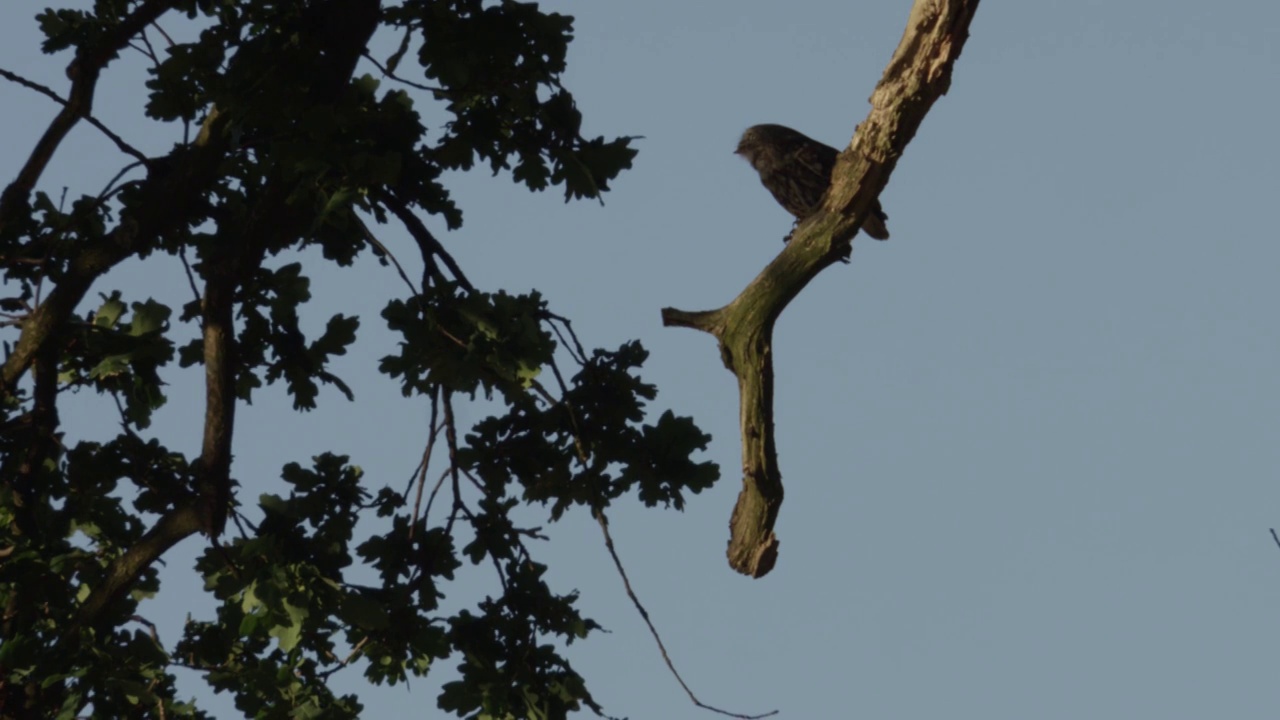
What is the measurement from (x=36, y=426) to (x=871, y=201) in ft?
10.2

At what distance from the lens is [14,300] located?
557 centimetres

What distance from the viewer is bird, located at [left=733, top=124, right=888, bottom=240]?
834cm

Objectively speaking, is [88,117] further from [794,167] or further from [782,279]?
[794,167]

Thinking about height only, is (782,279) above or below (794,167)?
below

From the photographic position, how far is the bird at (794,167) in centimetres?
834

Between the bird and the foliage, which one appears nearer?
the foliage

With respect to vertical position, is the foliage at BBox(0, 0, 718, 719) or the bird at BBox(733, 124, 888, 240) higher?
the bird at BBox(733, 124, 888, 240)

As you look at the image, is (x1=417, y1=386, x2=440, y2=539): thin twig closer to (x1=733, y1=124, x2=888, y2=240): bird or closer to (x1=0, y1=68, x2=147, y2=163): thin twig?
(x1=0, y1=68, x2=147, y2=163): thin twig

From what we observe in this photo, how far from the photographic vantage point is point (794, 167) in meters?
8.46

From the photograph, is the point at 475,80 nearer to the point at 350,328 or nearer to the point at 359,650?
the point at 350,328

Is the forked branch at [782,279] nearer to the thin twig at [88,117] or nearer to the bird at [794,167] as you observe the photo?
the thin twig at [88,117]

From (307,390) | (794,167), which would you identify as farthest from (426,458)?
(794,167)

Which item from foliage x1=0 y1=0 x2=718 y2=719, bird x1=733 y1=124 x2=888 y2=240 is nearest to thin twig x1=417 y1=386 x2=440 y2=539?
foliage x1=0 y1=0 x2=718 y2=719

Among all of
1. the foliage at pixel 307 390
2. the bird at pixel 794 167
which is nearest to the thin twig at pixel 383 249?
the foliage at pixel 307 390
